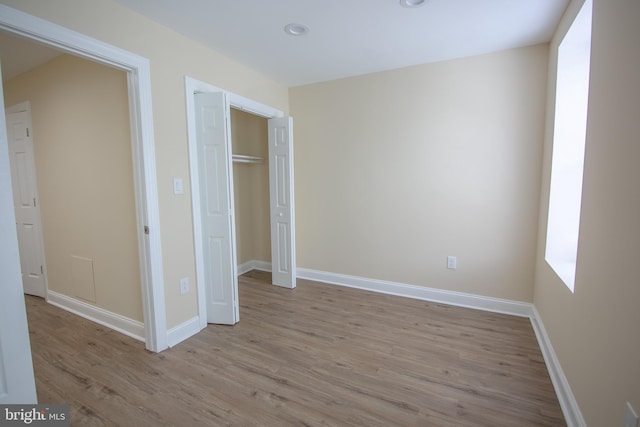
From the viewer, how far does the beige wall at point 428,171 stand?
107 inches

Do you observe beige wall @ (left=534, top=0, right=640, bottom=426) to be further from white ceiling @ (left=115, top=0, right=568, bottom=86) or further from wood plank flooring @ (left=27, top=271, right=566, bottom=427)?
white ceiling @ (left=115, top=0, right=568, bottom=86)

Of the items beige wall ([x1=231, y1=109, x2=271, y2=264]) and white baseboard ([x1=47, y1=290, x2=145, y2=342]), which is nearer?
white baseboard ([x1=47, y1=290, x2=145, y2=342])

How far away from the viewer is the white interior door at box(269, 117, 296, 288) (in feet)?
11.3

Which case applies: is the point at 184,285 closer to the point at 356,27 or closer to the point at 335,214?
the point at 335,214

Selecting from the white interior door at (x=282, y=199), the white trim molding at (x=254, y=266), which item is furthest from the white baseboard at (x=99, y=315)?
the white trim molding at (x=254, y=266)

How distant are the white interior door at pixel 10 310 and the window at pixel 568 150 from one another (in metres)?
3.20

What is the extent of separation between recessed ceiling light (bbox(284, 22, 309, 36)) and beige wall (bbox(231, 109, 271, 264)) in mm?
1967

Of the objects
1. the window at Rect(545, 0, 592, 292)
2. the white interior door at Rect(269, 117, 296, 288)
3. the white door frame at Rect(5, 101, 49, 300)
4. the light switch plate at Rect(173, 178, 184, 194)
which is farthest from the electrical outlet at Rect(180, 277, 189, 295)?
the window at Rect(545, 0, 592, 292)

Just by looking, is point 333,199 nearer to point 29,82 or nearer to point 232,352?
point 232,352

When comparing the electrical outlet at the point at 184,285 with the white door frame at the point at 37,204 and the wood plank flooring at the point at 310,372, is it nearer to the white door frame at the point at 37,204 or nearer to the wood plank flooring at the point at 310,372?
the wood plank flooring at the point at 310,372

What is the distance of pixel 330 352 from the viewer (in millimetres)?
2254

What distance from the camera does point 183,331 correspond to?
96.8 inches

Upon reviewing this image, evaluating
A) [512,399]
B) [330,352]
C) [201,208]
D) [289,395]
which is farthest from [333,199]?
[512,399]

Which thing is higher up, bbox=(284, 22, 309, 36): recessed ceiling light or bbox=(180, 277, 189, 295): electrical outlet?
bbox=(284, 22, 309, 36): recessed ceiling light
